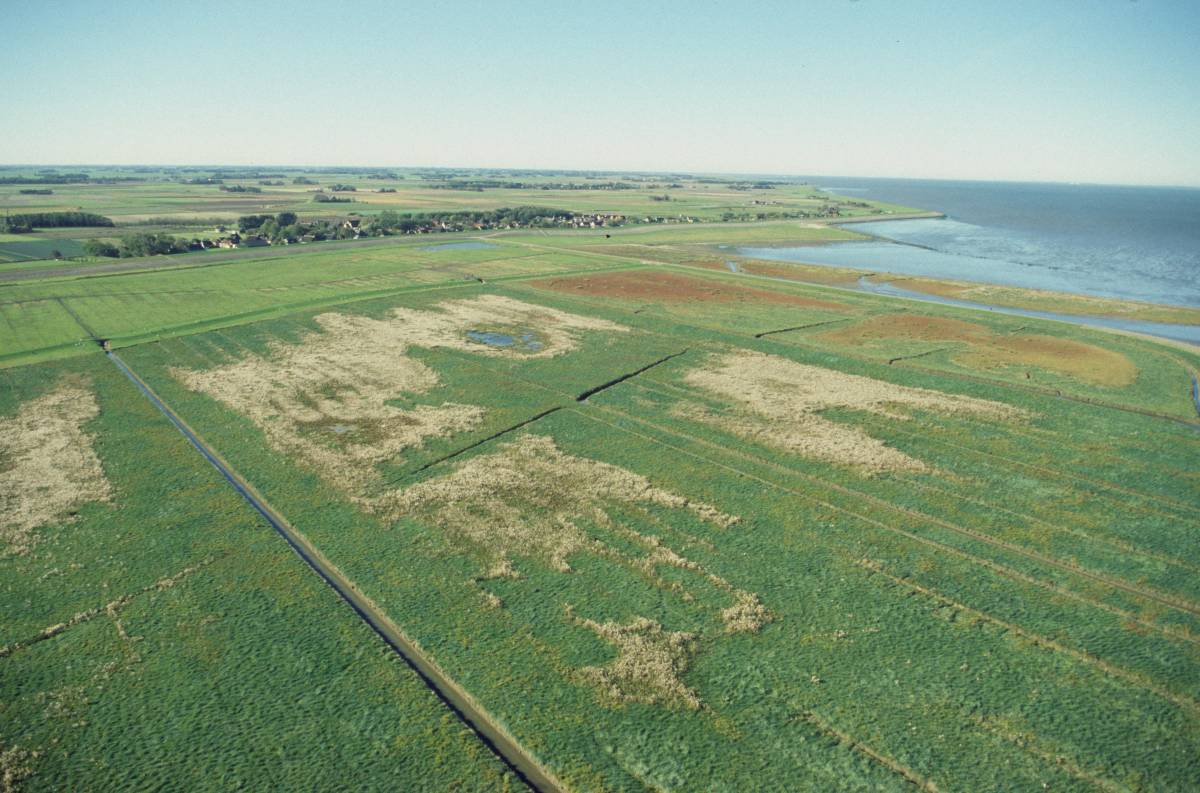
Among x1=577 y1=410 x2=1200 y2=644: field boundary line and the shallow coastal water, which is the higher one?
the shallow coastal water

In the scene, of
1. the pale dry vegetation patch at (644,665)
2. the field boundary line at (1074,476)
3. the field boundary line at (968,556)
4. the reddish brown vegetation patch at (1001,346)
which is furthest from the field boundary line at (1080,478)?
the pale dry vegetation patch at (644,665)

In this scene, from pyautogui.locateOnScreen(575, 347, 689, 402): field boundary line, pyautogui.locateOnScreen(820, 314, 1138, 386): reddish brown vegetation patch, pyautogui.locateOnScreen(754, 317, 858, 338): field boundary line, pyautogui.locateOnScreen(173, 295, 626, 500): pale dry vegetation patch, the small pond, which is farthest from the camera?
pyautogui.locateOnScreen(754, 317, 858, 338): field boundary line

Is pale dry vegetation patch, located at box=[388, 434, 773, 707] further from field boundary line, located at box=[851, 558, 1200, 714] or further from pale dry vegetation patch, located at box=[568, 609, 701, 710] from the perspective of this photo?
field boundary line, located at box=[851, 558, 1200, 714]

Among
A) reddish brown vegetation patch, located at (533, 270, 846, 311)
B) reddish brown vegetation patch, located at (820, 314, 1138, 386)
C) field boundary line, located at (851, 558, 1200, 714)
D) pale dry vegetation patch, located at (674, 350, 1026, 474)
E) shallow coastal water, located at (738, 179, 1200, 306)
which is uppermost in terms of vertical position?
shallow coastal water, located at (738, 179, 1200, 306)

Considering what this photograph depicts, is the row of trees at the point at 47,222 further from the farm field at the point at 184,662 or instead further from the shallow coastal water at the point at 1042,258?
the shallow coastal water at the point at 1042,258

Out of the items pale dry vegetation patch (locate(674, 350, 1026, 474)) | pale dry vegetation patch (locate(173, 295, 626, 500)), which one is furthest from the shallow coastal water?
pale dry vegetation patch (locate(173, 295, 626, 500))

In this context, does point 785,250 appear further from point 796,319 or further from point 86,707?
point 86,707
